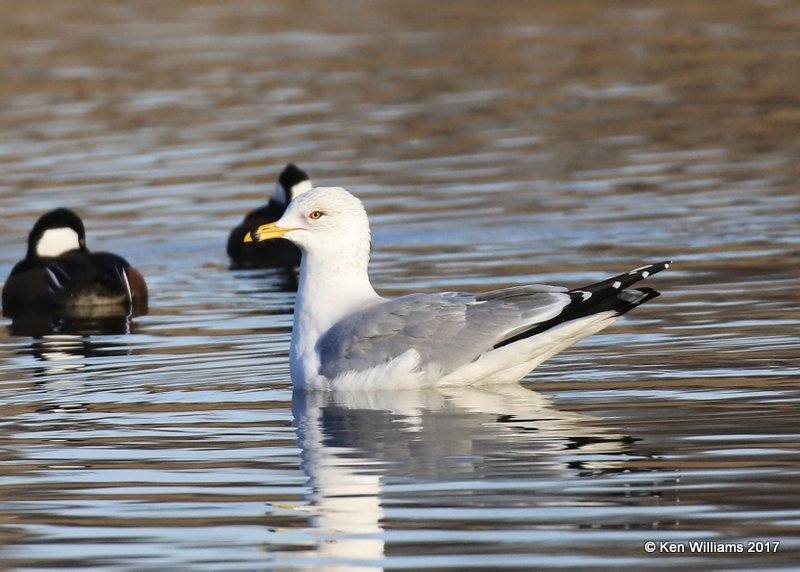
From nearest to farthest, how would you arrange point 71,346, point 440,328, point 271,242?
point 440,328, point 71,346, point 271,242

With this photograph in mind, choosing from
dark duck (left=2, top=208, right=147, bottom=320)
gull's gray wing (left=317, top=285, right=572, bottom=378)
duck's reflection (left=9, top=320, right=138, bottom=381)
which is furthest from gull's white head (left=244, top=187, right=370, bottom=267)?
dark duck (left=2, top=208, right=147, bottom=320)

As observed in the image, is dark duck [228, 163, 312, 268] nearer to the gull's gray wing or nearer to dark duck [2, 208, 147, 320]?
dark duck [2, 208, 147, 320]

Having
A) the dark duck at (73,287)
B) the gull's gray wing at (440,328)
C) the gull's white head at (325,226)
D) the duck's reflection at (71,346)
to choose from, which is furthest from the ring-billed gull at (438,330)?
the dark duck at (73,287)

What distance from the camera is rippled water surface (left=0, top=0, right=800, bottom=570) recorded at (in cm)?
761

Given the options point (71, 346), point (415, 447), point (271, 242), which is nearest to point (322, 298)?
point (415, 447)

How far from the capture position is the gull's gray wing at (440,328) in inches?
401

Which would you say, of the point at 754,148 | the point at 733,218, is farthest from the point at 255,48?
the point at 733,218

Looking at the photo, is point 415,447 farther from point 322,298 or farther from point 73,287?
point 73,287

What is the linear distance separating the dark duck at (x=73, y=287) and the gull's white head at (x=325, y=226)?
435 cm

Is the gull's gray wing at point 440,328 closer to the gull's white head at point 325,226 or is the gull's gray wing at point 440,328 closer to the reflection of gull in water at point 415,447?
the reflection of gull in water at point 415,447

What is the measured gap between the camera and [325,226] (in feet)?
35.8

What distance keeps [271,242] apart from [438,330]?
7562 millimetres

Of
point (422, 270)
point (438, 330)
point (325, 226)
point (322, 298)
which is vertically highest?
point (325, 226)

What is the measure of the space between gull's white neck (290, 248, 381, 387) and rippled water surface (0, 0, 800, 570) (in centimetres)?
28
